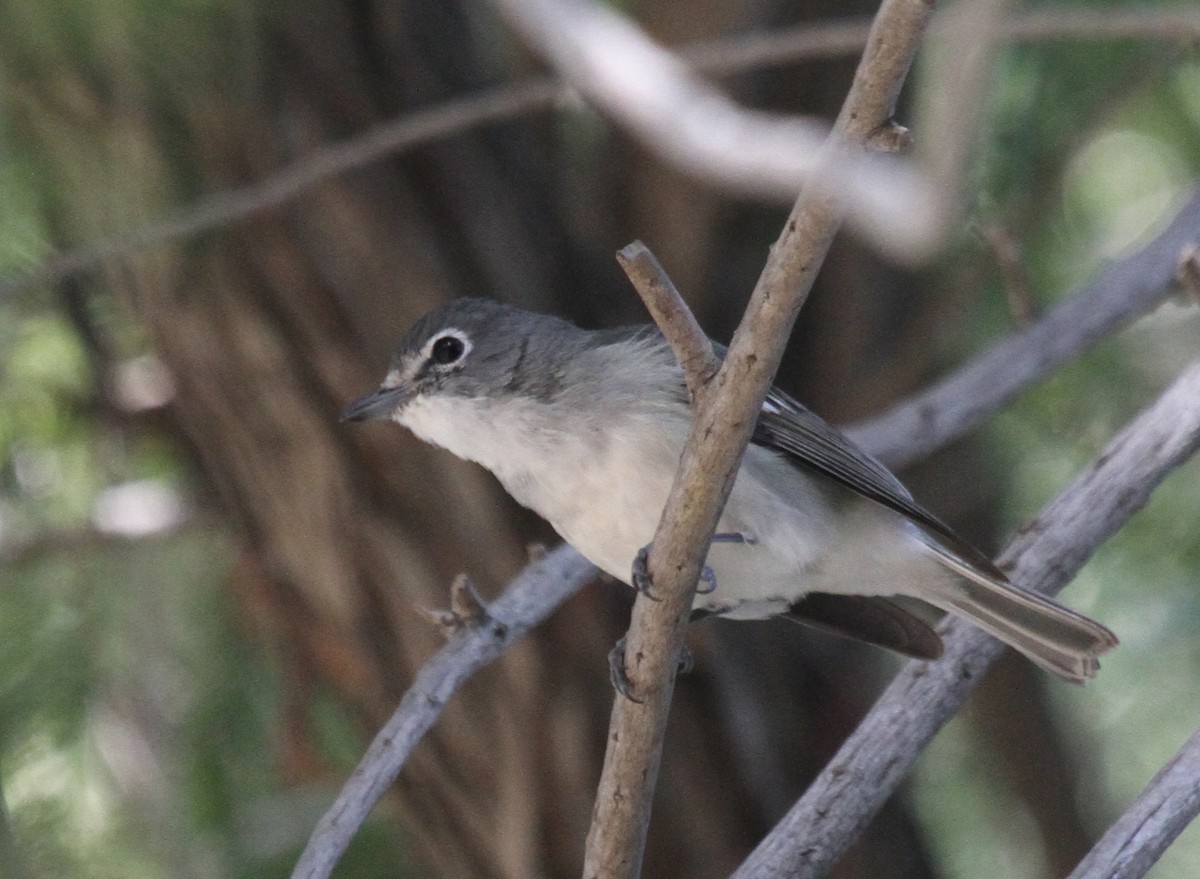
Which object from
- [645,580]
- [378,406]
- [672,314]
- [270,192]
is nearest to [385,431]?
[378,406]

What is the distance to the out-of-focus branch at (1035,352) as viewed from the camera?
3.77 metres

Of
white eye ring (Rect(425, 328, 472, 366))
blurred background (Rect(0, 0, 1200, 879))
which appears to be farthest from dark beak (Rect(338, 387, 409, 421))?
blurred background (Rect(0, 0, 1200, 879))

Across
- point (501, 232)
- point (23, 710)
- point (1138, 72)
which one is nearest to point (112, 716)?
point (23, 710)

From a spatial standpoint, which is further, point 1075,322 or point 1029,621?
point 1075,322

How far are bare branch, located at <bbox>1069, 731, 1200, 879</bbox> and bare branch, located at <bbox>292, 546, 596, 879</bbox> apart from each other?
102 cm

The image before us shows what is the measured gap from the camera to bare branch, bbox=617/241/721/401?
1.99 meters

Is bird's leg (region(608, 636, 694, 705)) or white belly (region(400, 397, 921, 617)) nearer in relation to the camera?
bird's leg (region(608, 636, 694, 705))

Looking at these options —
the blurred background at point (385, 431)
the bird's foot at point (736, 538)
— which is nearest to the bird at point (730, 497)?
the bird's foot at point (736, 538)

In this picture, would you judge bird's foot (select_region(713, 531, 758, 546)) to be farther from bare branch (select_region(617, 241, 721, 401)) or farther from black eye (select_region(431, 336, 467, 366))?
bare branch (select_region(617, 241, 721, 401))

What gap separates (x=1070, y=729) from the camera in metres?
5.34

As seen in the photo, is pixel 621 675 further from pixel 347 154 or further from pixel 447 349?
pixel 347 154

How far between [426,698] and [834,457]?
1.14 m

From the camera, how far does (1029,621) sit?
3109 mm

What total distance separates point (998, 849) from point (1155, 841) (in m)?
3.48
